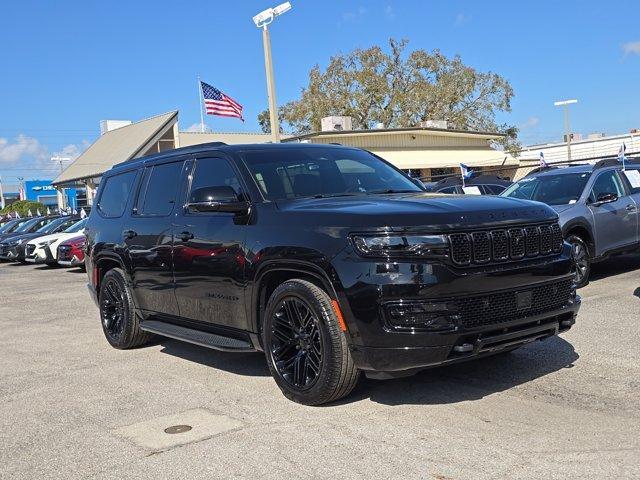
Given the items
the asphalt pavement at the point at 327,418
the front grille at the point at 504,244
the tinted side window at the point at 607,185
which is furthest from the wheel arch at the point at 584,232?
the front grille at the point at 504,244

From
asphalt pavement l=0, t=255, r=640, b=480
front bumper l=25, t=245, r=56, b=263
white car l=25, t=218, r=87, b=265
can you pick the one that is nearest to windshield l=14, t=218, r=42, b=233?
white car l=25, t=218, r=87, b=265

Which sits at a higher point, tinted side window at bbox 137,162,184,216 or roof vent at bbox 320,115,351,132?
roof vent at bbox 320,115,351,132

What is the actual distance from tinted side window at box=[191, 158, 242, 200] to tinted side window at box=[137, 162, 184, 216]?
1.02 feet

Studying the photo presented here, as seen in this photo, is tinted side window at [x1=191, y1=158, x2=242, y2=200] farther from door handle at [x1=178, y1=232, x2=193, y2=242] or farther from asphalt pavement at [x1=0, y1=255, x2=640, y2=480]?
asphalt pavement at [x1=0, y1=255, x2=640, y2=480]

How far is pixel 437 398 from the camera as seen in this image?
5.00m

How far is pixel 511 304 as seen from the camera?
470 cm

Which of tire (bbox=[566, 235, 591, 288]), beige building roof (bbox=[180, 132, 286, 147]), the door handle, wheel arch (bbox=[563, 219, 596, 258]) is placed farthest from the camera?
beige building roof (bbox=[180, 132, 286, 147])

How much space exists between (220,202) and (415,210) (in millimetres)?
1591

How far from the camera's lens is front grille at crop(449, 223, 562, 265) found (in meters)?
4.52

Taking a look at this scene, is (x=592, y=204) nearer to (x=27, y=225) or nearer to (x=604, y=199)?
(x=604, y=199)

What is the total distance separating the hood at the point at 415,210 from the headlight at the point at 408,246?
87 millimetres

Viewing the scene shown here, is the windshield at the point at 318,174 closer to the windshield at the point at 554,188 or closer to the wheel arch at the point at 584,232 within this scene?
the wheel arch at the point at 584,232

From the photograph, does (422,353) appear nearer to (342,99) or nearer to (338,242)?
(338,242)

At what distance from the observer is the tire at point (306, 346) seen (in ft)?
15.4
